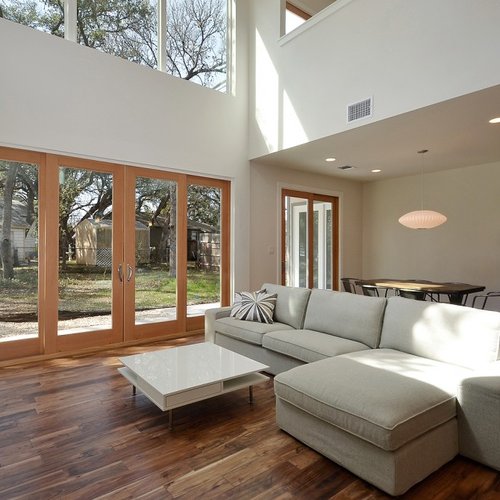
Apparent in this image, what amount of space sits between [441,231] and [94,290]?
220 inches

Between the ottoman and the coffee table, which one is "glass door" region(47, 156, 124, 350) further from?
the ottoman

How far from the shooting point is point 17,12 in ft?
12.4

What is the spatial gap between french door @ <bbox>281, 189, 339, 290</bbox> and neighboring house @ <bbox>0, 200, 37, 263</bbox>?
144 inches

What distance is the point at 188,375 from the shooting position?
264cm

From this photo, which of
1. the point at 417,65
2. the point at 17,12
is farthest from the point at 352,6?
the point at 17,12

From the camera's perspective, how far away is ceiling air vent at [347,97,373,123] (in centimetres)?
387

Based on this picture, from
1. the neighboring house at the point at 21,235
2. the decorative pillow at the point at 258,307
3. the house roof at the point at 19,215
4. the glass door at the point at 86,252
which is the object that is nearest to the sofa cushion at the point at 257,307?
the decorative pillow at the point at 258,307

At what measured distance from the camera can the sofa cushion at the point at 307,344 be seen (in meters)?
2.88

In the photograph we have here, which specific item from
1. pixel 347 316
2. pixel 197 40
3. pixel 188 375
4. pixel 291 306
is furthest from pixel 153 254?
pixel 197 40

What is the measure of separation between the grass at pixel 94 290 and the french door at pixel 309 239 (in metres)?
1.55

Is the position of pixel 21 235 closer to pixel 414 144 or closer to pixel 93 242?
pixel 93 242

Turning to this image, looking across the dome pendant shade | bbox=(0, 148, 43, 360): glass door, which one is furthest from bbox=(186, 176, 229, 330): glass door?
the dome pendant shade

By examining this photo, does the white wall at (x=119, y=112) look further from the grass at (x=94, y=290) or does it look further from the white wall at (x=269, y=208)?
the grass at (x=94, y=290)

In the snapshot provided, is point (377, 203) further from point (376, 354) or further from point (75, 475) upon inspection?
point (75, 475)
